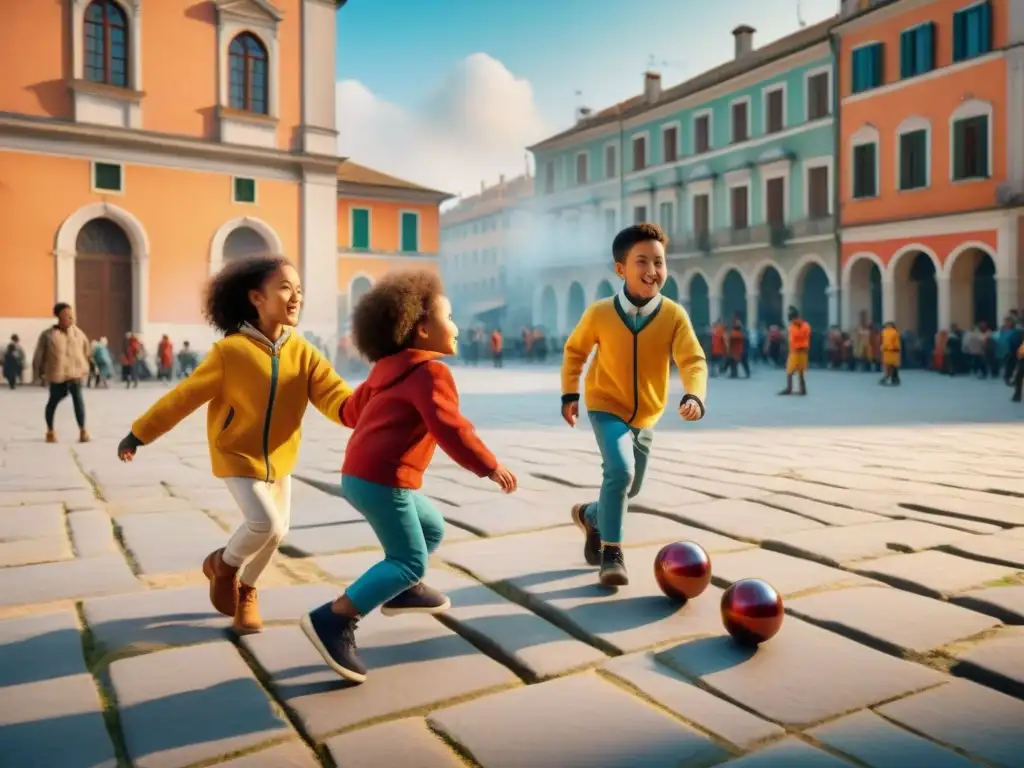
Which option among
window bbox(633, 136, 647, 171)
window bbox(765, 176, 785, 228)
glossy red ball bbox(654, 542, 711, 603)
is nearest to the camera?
glossy red ball bbox(654, 542, 711, 603)

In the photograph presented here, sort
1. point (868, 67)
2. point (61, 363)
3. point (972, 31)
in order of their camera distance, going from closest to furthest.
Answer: point (61, 363)
point (972, 31)
point (868, 67)

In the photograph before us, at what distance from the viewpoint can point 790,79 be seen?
30.6 metres

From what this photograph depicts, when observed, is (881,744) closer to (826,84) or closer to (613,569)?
(613,569)

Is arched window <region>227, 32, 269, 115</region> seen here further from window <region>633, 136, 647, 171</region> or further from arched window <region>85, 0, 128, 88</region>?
window <region>633, 136, 647, 171</region>

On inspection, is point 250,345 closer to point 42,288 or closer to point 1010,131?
point 42,288

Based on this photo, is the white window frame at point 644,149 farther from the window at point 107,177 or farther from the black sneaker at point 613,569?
the black sneaker at point 613,569

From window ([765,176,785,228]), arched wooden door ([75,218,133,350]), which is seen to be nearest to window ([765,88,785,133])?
window ([765,176,785,228])

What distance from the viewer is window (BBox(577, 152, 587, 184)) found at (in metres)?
41.2

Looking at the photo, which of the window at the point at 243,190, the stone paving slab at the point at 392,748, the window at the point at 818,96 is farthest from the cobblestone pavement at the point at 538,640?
the window at the point at 818,96

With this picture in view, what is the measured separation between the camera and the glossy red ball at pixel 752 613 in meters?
2.84

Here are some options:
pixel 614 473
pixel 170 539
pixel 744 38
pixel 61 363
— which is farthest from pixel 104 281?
pixel 744 38

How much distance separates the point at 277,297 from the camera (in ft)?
10.1

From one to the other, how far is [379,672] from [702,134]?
3457cm

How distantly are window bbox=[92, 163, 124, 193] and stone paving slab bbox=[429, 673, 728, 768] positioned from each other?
20750 millimetres
